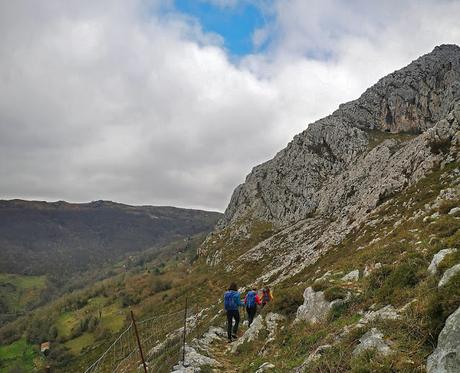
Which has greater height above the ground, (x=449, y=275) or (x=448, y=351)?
(x=449, y=275)

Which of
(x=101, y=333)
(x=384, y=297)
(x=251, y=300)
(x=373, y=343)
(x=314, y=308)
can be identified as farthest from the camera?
(x=101, y=333)

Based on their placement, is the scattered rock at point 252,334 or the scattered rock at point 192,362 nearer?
the scattered rock at point 192,362

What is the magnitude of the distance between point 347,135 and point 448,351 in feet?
298

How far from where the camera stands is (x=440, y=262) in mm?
12734

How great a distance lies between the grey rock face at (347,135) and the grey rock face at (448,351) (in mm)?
68077

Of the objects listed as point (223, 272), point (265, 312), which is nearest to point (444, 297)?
point (265, 312)

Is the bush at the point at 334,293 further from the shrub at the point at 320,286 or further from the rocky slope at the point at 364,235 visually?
the shrub at the point at 320,286

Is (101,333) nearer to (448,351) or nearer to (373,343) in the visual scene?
(373,343)

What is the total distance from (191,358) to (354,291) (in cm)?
862

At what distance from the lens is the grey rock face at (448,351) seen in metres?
7.37

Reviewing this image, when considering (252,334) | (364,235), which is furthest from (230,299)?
(364,235)

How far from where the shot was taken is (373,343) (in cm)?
1027

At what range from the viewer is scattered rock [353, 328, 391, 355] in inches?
384

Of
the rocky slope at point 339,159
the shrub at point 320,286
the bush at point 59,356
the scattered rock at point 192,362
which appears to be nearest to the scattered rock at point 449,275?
the shrub at point 320,286
